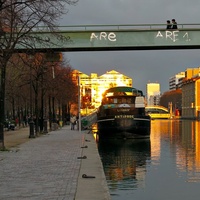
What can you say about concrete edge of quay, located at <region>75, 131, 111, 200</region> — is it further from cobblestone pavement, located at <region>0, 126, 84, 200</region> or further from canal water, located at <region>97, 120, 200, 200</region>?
canal water, located at <region>97, 120, 200, 200</region>

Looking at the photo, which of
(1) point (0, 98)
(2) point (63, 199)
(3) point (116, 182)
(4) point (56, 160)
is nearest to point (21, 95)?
(1) point (0, 98)

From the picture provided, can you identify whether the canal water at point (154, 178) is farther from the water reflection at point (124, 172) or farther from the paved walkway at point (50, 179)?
the paved walkway at point (50, 179)

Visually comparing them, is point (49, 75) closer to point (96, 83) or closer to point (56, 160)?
point (56, 160)

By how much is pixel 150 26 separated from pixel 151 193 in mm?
19501

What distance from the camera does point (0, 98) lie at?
866 inches

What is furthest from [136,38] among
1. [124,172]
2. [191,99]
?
[191,99]

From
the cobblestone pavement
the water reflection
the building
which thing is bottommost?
the water reflection

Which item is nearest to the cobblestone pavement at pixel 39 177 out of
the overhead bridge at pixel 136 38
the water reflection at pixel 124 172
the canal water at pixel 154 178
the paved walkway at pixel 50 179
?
the paved walkway at pixel 50 179

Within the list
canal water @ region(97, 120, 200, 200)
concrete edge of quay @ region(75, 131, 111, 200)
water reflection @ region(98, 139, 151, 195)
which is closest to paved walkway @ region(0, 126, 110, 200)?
concrete edge of quay @ region(75, 131, 111, 200)

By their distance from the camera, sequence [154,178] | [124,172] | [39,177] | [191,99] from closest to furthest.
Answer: [39,177], [154,178], [124,172], [191,99]

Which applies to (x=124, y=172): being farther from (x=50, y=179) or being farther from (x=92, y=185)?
(x=92, y=185)

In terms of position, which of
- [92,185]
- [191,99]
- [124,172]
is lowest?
[124,172]

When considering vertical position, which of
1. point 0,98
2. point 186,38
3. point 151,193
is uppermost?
point 186,38

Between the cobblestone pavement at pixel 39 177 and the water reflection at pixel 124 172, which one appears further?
the water reflection at pixel 124 172
